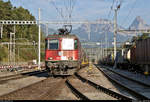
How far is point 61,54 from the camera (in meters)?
17.5

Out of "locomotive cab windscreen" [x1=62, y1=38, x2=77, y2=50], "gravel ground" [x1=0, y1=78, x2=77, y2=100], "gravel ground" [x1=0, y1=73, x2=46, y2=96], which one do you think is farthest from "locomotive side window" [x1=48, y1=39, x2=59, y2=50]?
"gravel ground" [x1=0, y1=78, x2=77, y2=100]

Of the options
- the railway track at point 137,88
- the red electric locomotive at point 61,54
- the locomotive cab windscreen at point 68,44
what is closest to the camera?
the railway track at point 137,88

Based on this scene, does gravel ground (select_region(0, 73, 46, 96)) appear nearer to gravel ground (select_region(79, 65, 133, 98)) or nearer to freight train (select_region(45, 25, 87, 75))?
freight train (select_region(45, 25, 87, 75))

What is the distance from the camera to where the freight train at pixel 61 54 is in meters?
17.2

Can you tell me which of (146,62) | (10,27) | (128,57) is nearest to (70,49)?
(146,62)

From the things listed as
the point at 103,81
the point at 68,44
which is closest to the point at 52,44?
the point at 68,44

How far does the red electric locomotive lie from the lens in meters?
17.2

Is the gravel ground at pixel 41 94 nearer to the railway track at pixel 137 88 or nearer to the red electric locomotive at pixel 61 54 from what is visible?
the railway track at pixel 137 88

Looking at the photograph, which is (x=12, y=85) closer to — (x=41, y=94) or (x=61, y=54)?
(x=41, y=94)

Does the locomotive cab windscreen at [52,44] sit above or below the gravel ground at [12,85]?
above

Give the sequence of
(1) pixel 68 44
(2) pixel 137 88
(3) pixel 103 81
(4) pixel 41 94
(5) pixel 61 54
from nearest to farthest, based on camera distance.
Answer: (4) pixel 41 94, (2) pixel 137 88, (3) pixel 103 81, (5) pixel 61 54, (1) pixel 68 44

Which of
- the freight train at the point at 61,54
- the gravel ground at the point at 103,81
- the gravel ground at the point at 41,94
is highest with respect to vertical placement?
→ the freight train at the point at 61,54

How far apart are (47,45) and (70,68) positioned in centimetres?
249

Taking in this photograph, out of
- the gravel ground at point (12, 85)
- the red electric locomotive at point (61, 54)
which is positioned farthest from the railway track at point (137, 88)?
the gravel ground at point (12, 85)
